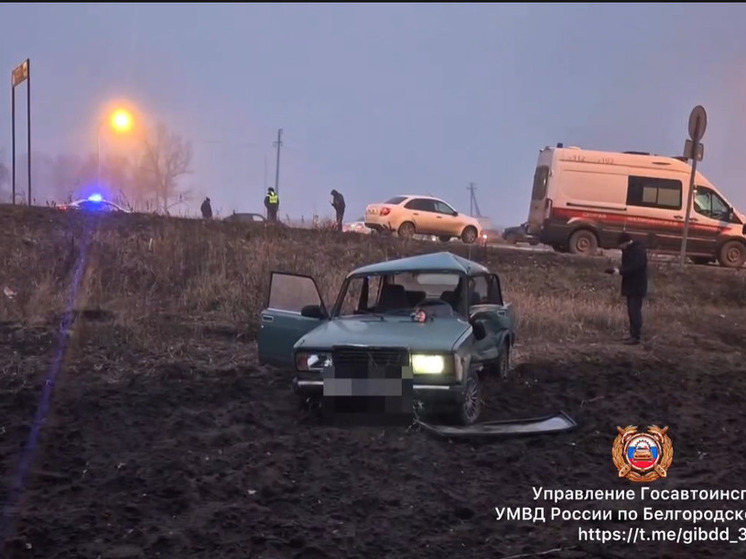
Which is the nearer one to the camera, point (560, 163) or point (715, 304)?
point (715, 304)

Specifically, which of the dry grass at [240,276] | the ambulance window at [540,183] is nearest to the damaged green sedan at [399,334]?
the dry grass at [240,276]

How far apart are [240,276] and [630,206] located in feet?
32.9

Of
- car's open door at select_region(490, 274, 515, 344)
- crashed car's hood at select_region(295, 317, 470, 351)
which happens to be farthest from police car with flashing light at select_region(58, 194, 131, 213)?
crashed car's hood at select_region(295, 317, 470, 351)

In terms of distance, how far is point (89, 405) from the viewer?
7.36m

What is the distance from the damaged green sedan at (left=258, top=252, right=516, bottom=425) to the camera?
21.9ft

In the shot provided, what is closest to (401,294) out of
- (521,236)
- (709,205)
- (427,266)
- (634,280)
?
(427,266)

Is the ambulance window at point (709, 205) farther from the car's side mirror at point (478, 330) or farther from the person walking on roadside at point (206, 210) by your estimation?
the car's side mirror at point (478, 330)

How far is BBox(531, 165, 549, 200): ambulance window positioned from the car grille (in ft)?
45.4

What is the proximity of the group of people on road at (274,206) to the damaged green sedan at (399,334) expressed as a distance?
34.2ft

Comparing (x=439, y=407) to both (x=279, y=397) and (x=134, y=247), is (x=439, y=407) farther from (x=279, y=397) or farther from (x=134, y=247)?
(x=134, y=247)

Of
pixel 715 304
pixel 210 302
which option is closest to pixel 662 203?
pixel 715 304

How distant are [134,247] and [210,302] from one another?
3.73 m

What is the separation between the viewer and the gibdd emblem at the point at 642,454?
18.6 ft

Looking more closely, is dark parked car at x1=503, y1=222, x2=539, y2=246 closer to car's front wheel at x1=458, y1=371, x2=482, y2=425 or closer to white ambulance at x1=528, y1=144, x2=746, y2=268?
white ambulance at x1=528, y1=144, x2=746, y2=268
